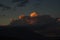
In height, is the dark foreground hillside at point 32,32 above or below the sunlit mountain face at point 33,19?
below

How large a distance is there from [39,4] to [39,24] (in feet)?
0.59

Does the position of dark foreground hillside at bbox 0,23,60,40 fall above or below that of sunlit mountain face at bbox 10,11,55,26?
below

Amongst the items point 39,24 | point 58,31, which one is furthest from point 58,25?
point 39,24

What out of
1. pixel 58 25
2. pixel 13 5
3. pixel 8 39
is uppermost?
pixel 13 5

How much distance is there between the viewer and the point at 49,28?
0.72m

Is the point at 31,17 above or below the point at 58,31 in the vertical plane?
above

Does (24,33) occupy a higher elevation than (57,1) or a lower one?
lower

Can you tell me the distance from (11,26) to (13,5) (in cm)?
20

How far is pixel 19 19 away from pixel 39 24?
188 mm

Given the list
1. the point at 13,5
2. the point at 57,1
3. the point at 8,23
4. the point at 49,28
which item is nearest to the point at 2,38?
the point at 8,23

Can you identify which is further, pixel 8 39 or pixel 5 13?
pixel 8 39

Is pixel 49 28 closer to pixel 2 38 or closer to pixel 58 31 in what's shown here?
pixel 58 31

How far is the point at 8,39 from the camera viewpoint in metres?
0.75

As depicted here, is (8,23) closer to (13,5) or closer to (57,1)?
(13,5)
